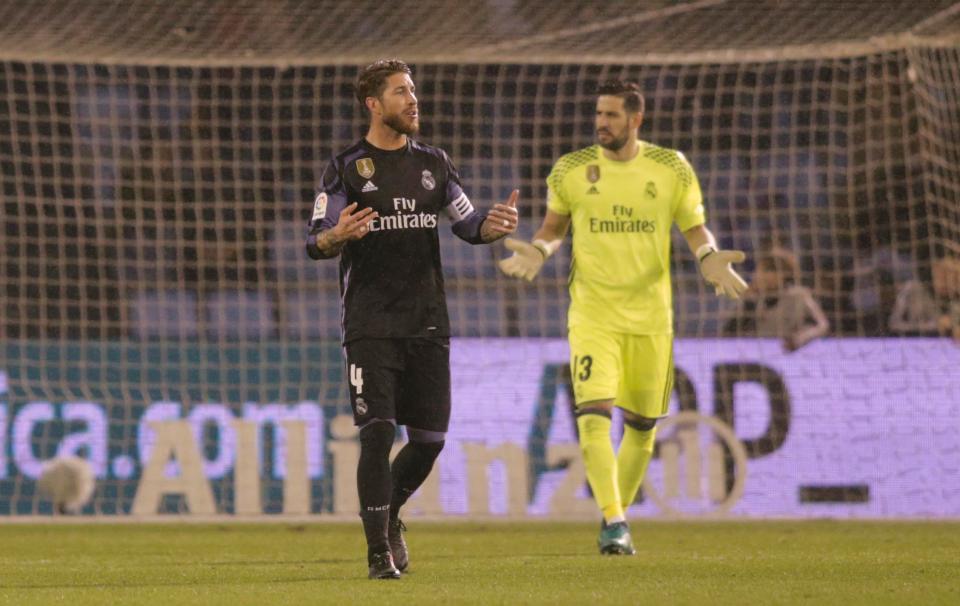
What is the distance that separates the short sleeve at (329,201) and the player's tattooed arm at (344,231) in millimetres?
116

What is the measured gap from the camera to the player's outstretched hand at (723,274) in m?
7.86

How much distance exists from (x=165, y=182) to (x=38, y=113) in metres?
1.18

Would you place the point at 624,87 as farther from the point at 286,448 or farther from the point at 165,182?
the point at 165,182

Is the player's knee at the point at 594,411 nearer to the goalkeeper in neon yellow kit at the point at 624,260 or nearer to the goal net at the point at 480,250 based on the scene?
the goalkeeper in neon yellow kit at the point at 624,260

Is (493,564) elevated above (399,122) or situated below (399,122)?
below

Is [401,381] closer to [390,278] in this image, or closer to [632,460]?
[390,278]

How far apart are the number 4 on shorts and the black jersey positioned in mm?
118

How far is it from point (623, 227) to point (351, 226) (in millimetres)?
2384

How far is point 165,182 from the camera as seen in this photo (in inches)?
526

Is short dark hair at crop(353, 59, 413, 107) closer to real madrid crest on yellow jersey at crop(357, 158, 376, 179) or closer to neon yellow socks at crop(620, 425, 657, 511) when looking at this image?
real madrid crest on yellow jersey at crop(357, 158, 376, 179)

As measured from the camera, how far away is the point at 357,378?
639 cm

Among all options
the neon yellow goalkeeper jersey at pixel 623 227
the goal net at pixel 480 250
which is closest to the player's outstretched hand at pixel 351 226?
the neon yellow goalkeeper jersey at pixel 623 227

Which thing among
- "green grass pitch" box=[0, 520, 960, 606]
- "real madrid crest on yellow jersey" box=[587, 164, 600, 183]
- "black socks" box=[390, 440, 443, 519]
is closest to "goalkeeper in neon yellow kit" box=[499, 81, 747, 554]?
"real madrid crest on yellow jersey" box=[587, 164, 600, 183]

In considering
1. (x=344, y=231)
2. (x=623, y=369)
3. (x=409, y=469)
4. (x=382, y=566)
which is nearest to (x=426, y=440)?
(x=409, y=469)
